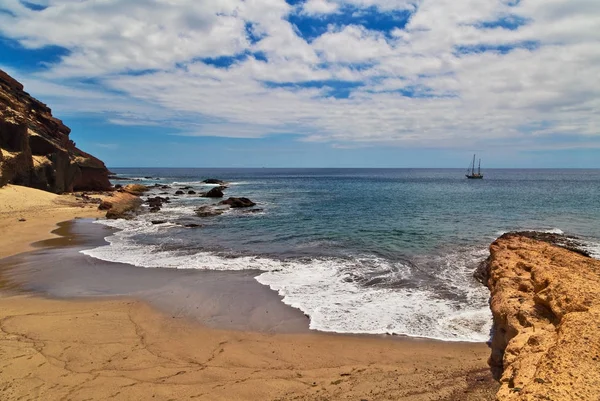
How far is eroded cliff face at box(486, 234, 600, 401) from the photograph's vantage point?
3.95m

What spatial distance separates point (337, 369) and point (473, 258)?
11837 mm

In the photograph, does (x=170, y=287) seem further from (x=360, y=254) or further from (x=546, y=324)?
(x=546, y=324)

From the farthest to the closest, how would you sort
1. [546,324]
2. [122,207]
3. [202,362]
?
1. [122,207]
2. [202,362]
3. [546,324]

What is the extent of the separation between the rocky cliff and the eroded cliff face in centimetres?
3694

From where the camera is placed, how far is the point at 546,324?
5832 mm

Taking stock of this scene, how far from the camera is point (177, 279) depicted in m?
13.4

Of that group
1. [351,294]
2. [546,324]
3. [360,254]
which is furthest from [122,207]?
[546,324]

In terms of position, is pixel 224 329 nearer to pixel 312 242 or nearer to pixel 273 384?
pixel 273 384

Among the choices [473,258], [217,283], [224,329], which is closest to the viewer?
[224,329]

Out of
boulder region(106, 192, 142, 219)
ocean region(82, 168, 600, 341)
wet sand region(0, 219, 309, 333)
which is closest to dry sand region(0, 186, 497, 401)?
wet sand region(0, 219, 309, 333)

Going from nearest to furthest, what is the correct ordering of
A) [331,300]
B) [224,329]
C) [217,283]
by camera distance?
[224,329]
[331,300]
[217,283]

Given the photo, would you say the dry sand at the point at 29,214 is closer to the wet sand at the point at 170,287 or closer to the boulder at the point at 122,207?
the boulder at the point at 122,207

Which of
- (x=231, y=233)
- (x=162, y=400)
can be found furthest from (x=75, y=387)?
(x=231, y=233)

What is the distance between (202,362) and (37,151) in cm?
4305
